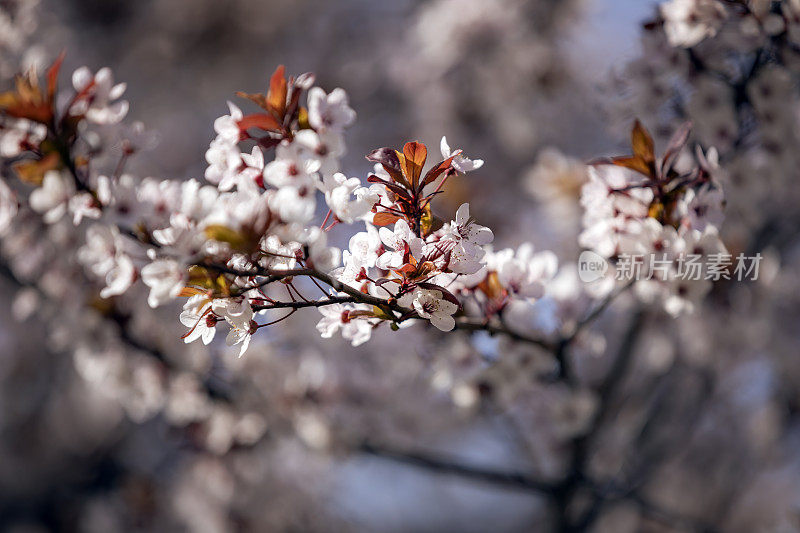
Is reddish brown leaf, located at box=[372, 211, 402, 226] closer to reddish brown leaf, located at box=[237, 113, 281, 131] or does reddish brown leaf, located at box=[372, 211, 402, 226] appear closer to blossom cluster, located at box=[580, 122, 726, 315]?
reddish brown leaf, located at box=[237, 113, 281, 131]

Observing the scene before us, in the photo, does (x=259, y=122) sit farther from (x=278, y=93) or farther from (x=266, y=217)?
(x=266, y=217)

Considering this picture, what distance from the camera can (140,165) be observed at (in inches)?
91.7

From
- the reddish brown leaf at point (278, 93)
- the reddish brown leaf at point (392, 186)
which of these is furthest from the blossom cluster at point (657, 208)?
the reddish brown leaf at point (278, 93)

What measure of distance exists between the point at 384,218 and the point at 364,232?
42mm

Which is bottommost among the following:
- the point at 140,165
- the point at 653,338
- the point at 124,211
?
the point at 124,211

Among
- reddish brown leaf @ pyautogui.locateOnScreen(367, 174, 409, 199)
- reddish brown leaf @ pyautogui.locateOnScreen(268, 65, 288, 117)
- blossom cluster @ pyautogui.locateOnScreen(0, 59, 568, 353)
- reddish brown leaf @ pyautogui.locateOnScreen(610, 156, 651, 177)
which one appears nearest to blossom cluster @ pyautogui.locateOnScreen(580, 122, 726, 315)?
reddish brown leaf @ pyautogui.locateOnScreen(610, 156, 651, 177)

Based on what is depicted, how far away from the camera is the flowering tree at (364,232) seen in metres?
0.92

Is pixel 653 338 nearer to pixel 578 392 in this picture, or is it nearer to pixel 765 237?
pixel 765 237

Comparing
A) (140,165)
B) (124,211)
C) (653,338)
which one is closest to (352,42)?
(140,165)

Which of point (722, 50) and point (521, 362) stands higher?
point (722, 50)

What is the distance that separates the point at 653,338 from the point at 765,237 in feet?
2.00

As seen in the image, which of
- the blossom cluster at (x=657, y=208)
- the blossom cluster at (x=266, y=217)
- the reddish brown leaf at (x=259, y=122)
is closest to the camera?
the blossom cluster at (x=266, y=217)

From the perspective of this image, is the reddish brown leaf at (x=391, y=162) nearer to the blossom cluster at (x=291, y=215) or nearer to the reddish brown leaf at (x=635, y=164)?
the blossom cluster at (x=291, y=215)

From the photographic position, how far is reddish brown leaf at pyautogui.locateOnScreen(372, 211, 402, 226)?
0.98 metres
